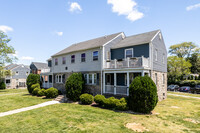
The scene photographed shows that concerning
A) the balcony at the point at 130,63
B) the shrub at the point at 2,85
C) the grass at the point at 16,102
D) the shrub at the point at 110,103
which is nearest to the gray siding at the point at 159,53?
the balcony at the point at 130,63

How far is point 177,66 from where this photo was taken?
38.7 metres

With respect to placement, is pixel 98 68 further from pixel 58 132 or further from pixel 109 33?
pixel 58 132

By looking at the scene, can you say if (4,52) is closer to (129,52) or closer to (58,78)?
(58,78)

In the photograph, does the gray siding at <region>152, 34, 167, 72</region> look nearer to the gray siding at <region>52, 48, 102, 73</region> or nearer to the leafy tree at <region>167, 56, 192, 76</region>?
the gray siding at <region>52, 48, 102, 73</region>

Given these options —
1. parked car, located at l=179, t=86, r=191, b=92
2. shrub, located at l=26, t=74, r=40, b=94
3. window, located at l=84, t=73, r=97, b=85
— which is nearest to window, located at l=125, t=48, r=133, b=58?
window, located at l=84, t=73, r=97, b=85

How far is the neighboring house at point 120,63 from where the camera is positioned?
13836 millimetres

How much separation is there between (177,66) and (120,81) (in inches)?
1251

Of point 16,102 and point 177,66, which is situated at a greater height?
point 177,66

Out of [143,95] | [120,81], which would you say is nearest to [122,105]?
[143,95]

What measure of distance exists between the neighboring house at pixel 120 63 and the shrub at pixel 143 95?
2.04m

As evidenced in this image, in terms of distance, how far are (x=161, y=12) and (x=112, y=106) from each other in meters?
11.2

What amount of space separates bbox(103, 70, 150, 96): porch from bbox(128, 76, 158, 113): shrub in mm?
2152

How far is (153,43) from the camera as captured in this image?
15.0 m

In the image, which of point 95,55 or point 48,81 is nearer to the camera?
point 95,55
